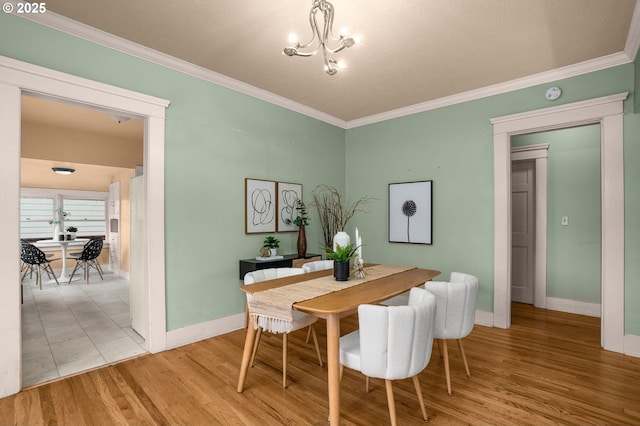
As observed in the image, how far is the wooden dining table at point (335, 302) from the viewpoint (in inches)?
71.9

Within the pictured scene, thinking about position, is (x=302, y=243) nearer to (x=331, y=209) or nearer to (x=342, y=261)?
(x=331, y=209)

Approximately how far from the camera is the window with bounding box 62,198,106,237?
24.9ft

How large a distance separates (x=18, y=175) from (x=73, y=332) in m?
2.00

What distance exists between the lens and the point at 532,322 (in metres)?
3.86

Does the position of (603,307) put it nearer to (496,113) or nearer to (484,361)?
(484,361)

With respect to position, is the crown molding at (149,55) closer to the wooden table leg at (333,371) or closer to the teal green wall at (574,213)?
the wooden table leg at (333,371)

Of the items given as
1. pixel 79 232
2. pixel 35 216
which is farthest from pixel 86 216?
pixel 35 216

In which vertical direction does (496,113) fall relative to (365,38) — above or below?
below

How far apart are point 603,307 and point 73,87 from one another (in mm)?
5055

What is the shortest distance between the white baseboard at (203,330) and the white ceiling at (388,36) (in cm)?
258

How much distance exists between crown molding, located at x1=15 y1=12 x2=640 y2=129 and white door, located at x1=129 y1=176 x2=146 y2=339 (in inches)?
47.0

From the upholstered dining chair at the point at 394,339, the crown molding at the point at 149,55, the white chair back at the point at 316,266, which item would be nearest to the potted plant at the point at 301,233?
the white chair back at the point at 316,266

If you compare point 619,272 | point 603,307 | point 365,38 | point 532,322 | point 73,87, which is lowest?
point 532,322

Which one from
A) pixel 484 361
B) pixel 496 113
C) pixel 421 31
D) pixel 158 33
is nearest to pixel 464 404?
pixel 484 361
